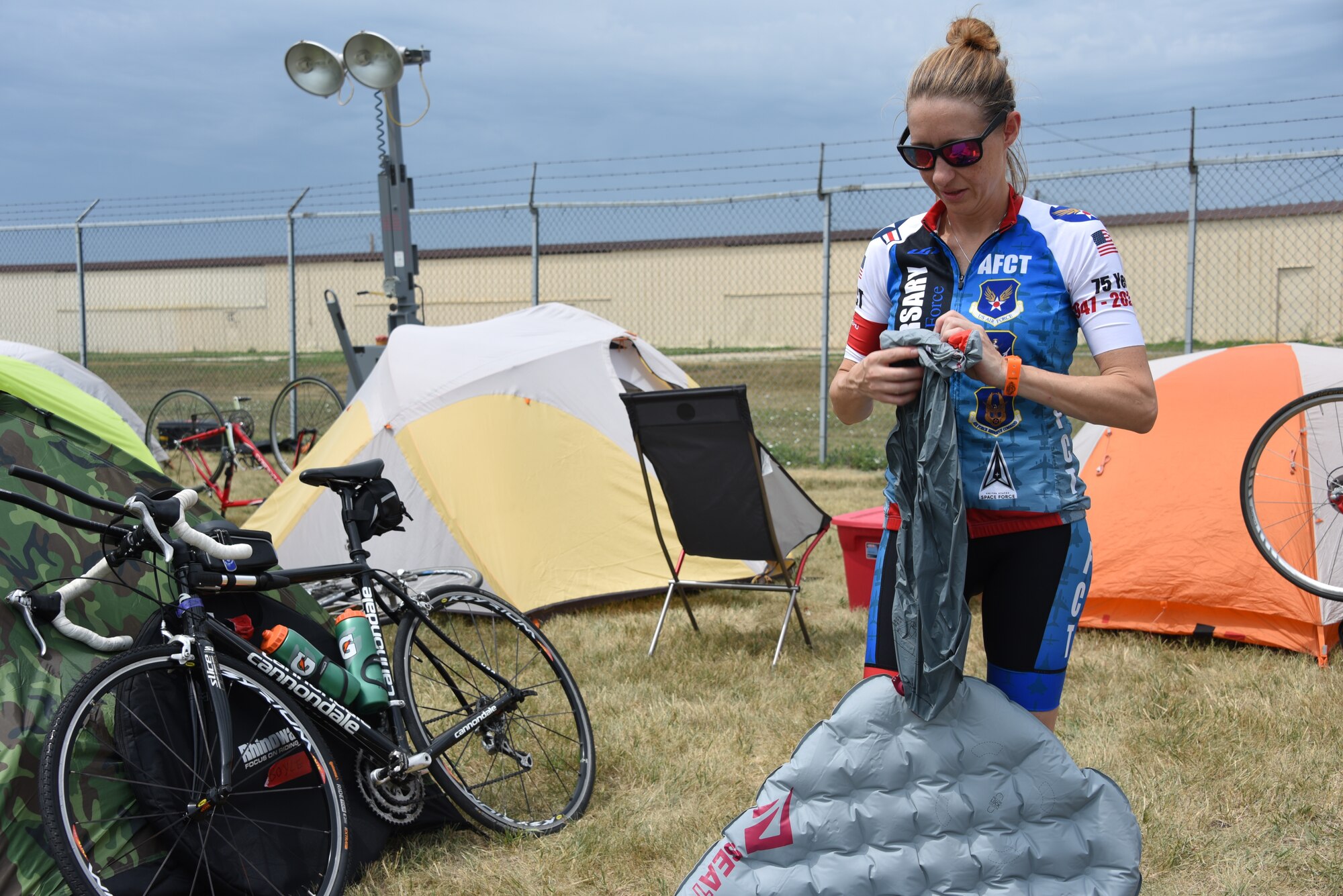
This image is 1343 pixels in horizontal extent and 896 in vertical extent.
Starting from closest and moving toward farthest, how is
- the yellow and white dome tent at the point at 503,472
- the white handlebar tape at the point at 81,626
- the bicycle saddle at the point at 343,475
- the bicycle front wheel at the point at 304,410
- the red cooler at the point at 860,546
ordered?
the white handlebar tape at the point at 81,626 < the bicycle saddle at the point at 343,475 < the red cooler at the point at 860,546 < the yellow and white dome tent at the point at 503,472 < the bicycle front wheel at the point at 304,410

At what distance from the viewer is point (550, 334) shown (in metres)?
6.12

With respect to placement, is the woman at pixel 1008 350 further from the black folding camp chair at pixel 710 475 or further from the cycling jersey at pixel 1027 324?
the black folding camp chair at pixel 710 475

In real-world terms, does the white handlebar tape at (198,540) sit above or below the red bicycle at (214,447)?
above

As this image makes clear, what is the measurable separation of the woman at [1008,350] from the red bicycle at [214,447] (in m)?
6.60

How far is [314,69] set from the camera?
790cm

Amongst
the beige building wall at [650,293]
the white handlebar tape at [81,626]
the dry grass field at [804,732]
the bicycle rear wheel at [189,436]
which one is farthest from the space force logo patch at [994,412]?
the beige building wall at [650,293]

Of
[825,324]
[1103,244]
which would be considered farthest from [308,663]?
[825,324]

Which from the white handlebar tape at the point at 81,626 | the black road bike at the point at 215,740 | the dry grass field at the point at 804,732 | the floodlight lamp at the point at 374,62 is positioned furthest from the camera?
the floodlight lamp at the point at 374,62

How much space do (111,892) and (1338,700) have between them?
153 inches

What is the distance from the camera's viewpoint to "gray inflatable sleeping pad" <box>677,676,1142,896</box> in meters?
1.89

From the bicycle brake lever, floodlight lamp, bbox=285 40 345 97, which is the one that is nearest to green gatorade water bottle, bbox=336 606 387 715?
the bicycle brake lever

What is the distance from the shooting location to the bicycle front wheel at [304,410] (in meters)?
9.89

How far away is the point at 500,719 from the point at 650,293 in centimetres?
1521

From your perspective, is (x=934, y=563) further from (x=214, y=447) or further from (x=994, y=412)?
(x=214, y=447)
